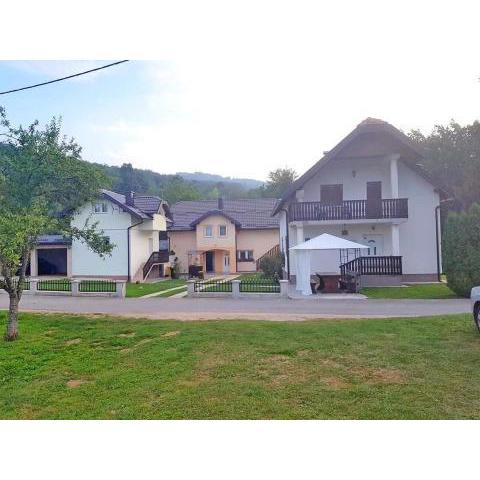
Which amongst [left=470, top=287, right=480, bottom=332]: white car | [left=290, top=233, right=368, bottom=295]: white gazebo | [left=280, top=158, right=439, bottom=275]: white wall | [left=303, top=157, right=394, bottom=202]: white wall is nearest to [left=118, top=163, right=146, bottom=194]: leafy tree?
[left=303, top=157, right=394, bottom=202]: white wall

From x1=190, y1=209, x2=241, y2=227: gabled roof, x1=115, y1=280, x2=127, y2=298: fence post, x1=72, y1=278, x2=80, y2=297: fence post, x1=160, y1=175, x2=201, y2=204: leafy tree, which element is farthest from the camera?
x1=160, y1=175, x2=201, y2=204: leafy tree

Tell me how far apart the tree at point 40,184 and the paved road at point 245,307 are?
117 inches

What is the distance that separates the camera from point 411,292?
15734 mm

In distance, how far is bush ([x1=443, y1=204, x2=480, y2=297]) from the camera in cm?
1341

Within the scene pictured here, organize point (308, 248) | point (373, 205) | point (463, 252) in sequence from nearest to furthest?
point (463, 252), point (308, 248), point (373, 205)

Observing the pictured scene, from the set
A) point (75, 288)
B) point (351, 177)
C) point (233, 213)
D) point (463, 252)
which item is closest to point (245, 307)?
point (463, 252)

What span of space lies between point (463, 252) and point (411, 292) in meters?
2.72

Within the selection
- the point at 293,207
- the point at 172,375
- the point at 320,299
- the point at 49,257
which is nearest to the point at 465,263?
the point at 320,299

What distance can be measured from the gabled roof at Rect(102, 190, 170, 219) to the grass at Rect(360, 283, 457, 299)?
583 inches

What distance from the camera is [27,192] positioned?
9539 mm

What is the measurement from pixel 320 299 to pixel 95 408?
33.7 ft

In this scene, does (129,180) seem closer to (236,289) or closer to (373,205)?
(373,205)

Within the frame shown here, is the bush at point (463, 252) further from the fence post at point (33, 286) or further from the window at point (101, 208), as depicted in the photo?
the window at point (101, 208)

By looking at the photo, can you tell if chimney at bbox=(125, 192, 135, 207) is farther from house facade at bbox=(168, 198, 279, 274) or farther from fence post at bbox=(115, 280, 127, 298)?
fence post at bbox=(115, 280, 127, 298)
